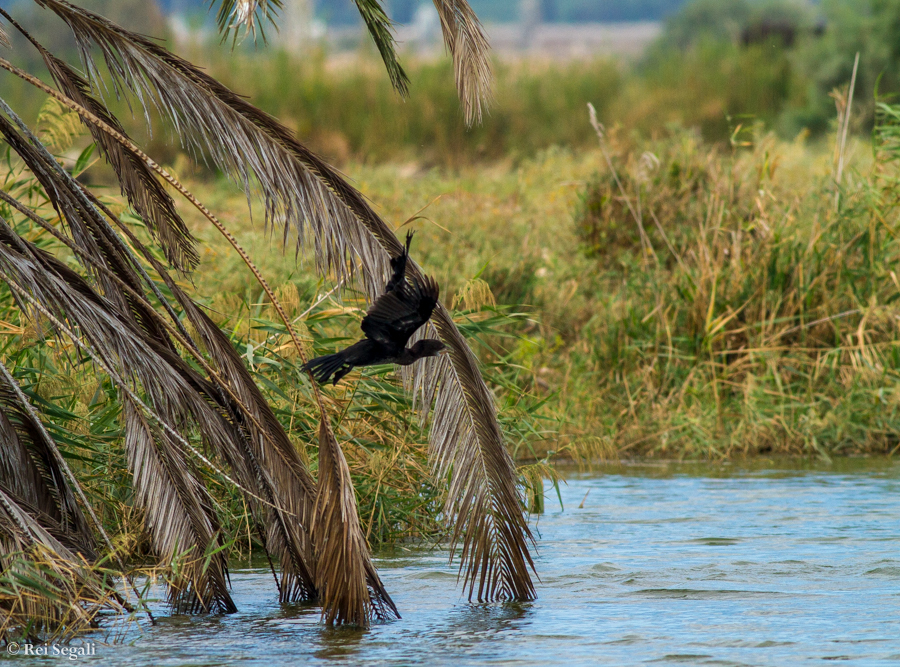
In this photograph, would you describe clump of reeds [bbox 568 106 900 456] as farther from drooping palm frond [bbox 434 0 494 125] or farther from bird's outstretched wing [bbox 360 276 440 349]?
bird's outstretched wing [bbox 360 276 440 349]

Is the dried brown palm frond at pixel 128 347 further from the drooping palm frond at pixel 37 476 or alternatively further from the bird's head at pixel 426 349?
Answer: the bird's head at pixel 426 349

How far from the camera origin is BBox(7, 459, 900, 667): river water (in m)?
3.98

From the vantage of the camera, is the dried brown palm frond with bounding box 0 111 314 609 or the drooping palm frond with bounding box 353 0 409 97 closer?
the dried brown palm frond with bounding box 0 111 314 609

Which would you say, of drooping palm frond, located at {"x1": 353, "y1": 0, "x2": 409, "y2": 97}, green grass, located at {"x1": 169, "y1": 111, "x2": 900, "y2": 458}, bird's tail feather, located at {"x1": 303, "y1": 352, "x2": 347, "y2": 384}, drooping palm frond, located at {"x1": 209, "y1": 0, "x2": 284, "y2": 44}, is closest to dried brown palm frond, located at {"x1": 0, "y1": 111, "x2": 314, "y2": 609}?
bird's tail feather, located at {"x1": 303, "y1": 352, "x2": 347, "y2": 384}

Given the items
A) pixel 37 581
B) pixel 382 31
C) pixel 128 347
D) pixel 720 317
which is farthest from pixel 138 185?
pixel 720 317

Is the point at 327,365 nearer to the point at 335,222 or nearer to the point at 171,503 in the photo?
the point at 335,222

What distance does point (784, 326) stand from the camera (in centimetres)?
886

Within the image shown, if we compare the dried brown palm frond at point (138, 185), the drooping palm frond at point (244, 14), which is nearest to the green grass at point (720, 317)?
the dried brown palm frond at point (138, 185)

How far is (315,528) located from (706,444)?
4.56m

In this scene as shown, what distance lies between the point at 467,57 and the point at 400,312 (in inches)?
46.9

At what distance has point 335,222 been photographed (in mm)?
4379

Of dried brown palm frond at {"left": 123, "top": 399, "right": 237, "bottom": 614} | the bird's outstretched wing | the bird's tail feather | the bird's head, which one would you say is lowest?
dried brown palm frond at {"left": 123, "top": 399, "right": 237, "bottom": 614}

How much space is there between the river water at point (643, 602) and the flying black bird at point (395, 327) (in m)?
0.92

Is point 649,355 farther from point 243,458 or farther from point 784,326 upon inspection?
point 243,458
